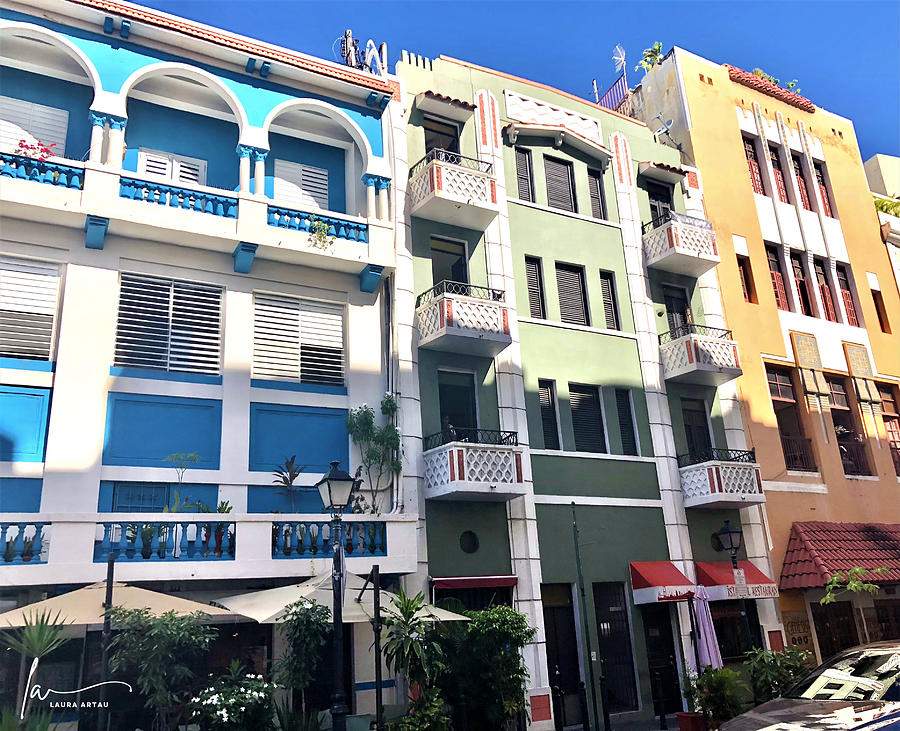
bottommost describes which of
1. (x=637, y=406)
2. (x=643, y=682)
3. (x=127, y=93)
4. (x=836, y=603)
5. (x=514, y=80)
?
(x=643, y=682)

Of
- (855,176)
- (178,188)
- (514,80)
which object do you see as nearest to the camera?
(178,188)

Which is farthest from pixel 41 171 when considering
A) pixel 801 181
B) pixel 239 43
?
pixel 801 181

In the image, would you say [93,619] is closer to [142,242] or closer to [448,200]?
[142,242]

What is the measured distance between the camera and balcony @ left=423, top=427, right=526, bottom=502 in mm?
15227

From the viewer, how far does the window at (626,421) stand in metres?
19.1

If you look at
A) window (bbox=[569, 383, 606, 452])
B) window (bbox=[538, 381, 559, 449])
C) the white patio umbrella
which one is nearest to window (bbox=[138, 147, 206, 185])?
the white patio umbrella

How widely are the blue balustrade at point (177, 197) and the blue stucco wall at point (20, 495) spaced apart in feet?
17.0

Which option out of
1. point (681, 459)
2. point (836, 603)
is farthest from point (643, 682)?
point (836, 603)

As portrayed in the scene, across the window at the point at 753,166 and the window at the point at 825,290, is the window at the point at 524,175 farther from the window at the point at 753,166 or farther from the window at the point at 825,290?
the window at the point at 825,290

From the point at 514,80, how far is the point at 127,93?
976 centimetres

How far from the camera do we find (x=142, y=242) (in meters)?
15.0

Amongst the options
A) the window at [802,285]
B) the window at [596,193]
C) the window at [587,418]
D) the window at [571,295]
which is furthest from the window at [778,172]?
the window at [587,418]

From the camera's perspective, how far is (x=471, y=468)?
50.4 ft

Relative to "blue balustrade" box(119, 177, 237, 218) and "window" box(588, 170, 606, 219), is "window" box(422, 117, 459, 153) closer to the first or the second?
"window" box(588, 170, 606, 219)
